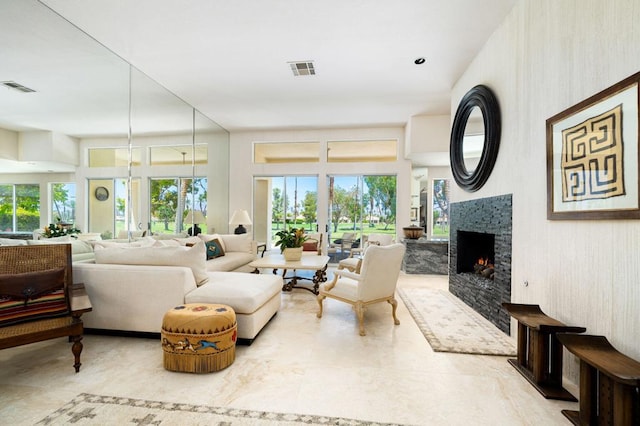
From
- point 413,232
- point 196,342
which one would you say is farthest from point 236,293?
point 413,232

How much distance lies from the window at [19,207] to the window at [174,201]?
6.50ft

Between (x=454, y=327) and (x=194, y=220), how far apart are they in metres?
5.25

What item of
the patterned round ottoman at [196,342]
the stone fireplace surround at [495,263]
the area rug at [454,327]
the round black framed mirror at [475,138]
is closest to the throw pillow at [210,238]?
the patterned round ottoman at [196,342]

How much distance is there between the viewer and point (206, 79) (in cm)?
453

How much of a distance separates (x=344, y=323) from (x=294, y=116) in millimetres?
4553

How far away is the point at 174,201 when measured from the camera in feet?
19.6

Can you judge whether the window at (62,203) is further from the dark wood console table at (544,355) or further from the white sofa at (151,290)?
the dark wood console table at (544,355)

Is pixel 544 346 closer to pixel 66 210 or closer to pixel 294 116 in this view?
pixel 66 210

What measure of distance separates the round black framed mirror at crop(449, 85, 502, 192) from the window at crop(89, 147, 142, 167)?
508 cm

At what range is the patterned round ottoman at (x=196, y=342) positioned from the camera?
2.18 meters

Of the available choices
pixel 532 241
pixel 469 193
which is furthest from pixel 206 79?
pixel 532 241

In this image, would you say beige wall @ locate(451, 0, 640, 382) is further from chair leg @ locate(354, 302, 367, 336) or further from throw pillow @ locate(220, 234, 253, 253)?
throw pillow @ locate(220, 234, 253, 253)

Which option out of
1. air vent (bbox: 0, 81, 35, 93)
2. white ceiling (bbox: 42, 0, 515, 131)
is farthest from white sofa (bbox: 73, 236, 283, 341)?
white ceiling (bbox: 42, 0, 515, 131)

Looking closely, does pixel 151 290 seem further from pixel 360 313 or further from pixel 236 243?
pixel 236 243
